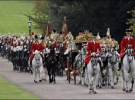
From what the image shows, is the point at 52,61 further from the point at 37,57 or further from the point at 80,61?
the point at 80,61

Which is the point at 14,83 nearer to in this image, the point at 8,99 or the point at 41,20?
the point at 8,99

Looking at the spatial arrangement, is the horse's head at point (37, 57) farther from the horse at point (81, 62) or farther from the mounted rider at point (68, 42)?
the mounted rider at point (68, 42)

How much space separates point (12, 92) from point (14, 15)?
10524 centimetres

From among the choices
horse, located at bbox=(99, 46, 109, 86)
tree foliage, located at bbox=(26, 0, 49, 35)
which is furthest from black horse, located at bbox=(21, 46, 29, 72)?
tree foliage, located at bbox=(26, 0, 49, 35)

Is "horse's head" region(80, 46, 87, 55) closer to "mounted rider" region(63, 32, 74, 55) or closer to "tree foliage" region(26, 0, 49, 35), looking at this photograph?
"mounted rider" region(63, 32, 74, 55)

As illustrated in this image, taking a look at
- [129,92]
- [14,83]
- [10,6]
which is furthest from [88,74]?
[10,6]

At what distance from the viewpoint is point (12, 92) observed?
27.5 meters

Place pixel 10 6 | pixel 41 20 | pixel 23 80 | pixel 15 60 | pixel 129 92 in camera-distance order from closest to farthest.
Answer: pixel 129 92, pixel 23 80, pixel 15 60, pixel 41 20, pixel 10 6

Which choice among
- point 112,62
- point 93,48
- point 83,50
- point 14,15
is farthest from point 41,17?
point 93,48

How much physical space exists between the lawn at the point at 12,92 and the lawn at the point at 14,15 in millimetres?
81957

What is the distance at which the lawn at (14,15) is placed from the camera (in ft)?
385

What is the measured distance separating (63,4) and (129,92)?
4088 centimetres

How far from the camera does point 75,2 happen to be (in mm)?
66375

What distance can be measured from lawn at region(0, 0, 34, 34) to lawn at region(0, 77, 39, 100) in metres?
82.0
